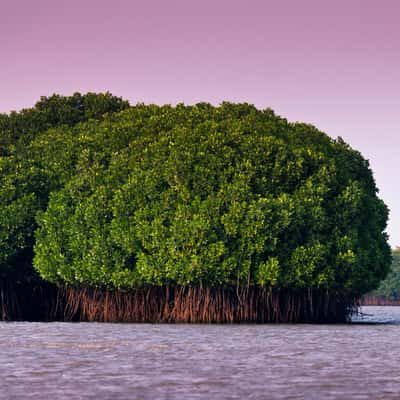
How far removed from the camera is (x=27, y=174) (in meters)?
51.4

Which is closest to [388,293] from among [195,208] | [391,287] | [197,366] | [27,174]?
[391,287]

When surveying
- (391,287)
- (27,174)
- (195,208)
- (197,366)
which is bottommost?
(197,366)

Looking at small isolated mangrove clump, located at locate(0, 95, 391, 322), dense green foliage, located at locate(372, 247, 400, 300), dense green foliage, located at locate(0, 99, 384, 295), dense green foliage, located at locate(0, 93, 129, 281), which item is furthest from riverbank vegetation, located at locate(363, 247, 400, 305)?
small isolated mangrove clump, located at locate(0, 95, 391, 322)

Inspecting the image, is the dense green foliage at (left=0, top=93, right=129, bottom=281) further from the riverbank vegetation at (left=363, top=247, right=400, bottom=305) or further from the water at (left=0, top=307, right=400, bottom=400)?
the riverbank vegetation at (left=363, top=247, right=400, bottom=305)

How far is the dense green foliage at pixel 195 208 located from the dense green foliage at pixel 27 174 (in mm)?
86

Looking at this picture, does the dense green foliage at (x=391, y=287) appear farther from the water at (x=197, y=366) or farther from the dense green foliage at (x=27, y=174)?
the water at (x=197, y=366)

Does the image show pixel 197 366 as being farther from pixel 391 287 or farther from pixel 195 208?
pixel 391 287

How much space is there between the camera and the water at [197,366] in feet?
52.7

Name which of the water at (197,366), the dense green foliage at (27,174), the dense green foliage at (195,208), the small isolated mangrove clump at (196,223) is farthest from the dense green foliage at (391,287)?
the water at (197,366)

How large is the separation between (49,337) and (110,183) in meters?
17.7

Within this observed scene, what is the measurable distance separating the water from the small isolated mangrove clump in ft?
38.9

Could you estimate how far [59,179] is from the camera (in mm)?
51844

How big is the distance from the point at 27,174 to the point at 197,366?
32.5 metres

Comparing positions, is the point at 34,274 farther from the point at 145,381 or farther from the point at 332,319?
the point at 145,381
